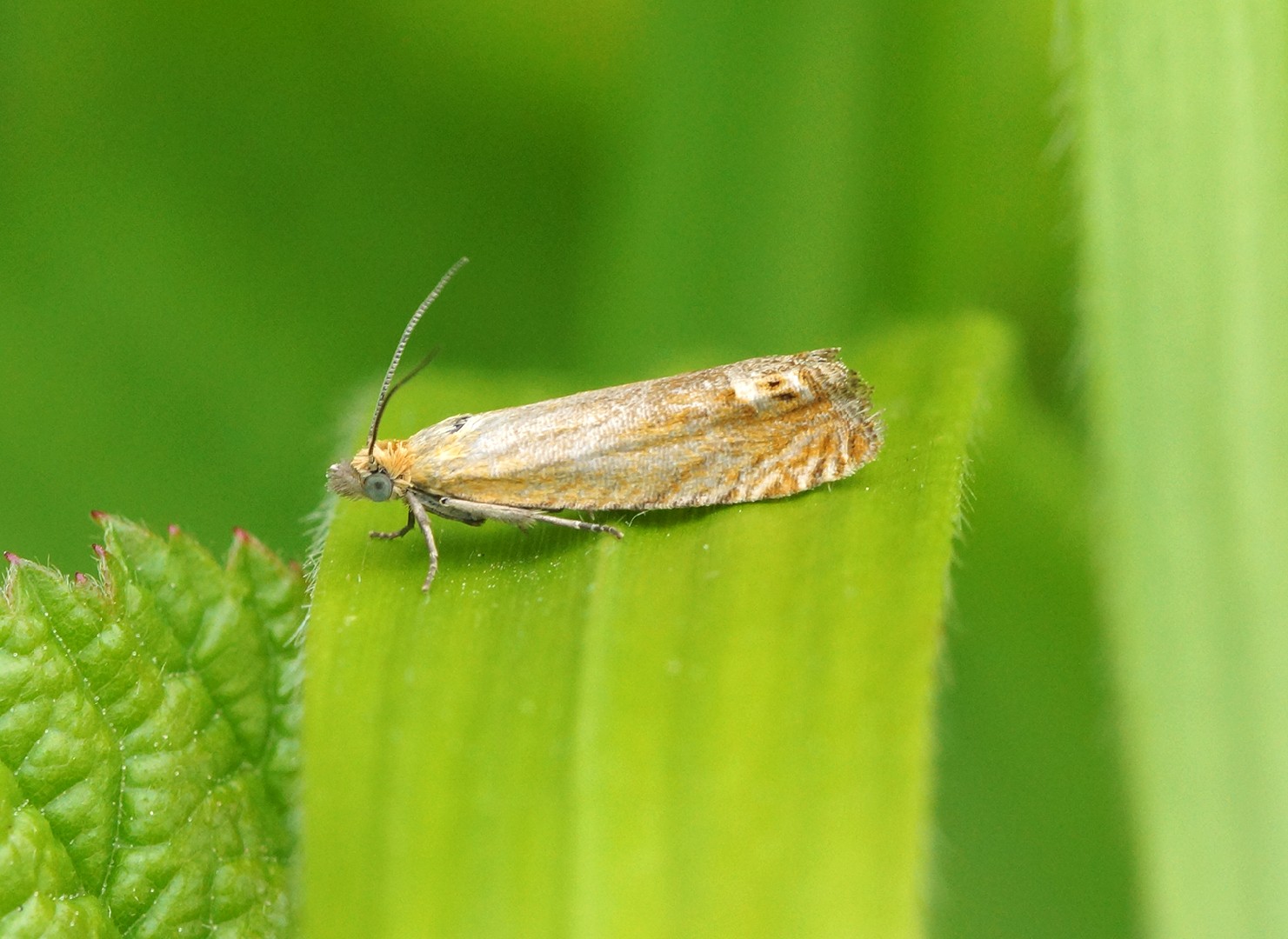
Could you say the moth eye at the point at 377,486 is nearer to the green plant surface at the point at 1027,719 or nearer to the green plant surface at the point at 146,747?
the green plant surface at the point at 146,747

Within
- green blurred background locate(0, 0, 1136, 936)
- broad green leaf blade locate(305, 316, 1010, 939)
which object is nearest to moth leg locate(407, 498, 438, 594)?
broad green leaf blade locate(305, 316, 1010, 939)

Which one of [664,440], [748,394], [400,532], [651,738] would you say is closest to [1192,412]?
[748,394]

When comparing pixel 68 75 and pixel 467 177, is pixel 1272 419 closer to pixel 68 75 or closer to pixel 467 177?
pixel 467 177

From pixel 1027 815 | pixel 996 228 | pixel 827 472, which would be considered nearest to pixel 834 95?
pixel 996 228

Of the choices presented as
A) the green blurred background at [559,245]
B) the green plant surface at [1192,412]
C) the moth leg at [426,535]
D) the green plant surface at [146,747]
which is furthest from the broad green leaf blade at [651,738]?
the green blurred background at [559,245]

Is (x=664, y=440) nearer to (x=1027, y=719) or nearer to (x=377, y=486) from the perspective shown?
(x=377, y=486)
